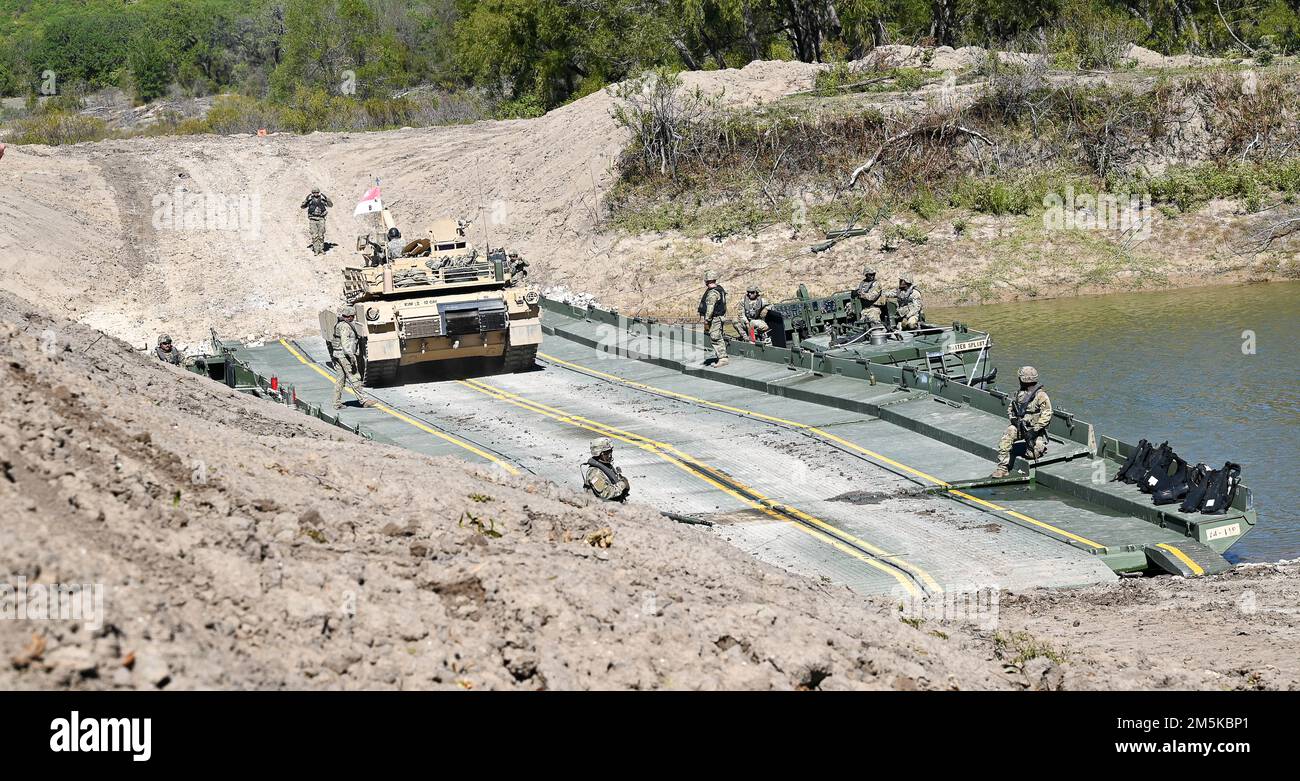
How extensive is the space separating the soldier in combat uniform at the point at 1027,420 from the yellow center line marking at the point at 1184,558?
2.83 meters

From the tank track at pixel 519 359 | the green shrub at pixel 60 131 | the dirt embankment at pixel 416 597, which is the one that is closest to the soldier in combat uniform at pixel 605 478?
the dirt embankment at pixel 416 597

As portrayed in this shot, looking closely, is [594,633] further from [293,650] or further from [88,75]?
[88,75]

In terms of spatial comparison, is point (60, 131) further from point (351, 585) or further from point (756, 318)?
point (351, 585)

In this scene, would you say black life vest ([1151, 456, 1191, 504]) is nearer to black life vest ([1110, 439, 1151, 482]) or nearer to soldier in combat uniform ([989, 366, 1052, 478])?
black life vest ([1110, 439, 1151, 482])

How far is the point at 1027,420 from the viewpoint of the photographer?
19.5 meters

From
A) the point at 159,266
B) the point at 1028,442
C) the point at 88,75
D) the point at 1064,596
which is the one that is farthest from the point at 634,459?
the point at 88,75

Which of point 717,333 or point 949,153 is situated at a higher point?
point 949,153

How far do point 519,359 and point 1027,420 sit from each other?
13.3 m

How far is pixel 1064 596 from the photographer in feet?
51.0

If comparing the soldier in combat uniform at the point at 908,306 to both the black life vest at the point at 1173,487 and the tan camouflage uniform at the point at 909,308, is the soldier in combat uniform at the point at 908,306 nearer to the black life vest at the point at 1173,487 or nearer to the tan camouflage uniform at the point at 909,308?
the tan camouflage uniform at the point at 909,308

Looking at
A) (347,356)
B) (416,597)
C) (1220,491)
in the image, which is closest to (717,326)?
(347,356)

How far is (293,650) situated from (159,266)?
40487 millimetres

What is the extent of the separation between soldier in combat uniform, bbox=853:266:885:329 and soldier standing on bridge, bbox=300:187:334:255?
2369cm
